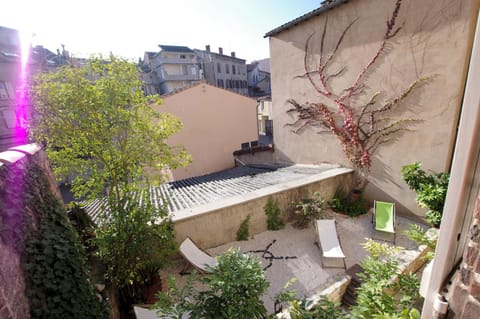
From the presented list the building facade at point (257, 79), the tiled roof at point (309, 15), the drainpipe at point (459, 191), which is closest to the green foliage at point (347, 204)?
the drainpipe at point (459, 191)

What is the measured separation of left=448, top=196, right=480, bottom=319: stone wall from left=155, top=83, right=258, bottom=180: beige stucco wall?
11514 mm

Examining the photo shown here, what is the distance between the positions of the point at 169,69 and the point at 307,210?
3017cm

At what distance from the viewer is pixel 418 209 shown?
6.79 metres

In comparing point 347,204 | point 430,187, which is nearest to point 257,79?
point 347,204

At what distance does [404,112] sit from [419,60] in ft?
5.09

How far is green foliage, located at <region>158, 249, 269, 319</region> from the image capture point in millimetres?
2834

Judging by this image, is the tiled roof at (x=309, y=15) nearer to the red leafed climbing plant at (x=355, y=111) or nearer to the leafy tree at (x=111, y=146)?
the red leafed climbing plant at (x=355, y=111)

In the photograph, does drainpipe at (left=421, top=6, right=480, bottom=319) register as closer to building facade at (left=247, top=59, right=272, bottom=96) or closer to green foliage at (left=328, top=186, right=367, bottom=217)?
green foliage at (left=328, top=186, right=367, bottom=217)

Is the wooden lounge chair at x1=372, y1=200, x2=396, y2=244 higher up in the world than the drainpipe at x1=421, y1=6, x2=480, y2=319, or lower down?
lower down

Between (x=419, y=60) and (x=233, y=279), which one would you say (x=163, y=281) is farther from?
(x=419, y=60)

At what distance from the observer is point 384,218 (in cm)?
654

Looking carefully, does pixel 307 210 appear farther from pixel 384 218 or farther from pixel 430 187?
pixel 430 187

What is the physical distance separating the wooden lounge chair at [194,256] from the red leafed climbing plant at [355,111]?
6354 mm

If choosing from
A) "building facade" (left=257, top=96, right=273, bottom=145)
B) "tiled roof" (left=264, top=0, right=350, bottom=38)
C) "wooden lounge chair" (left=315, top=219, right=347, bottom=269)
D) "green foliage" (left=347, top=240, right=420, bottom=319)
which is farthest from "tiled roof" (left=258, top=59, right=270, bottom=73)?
"green foliage" (left=347, top=240, right=420, bottom=319)
